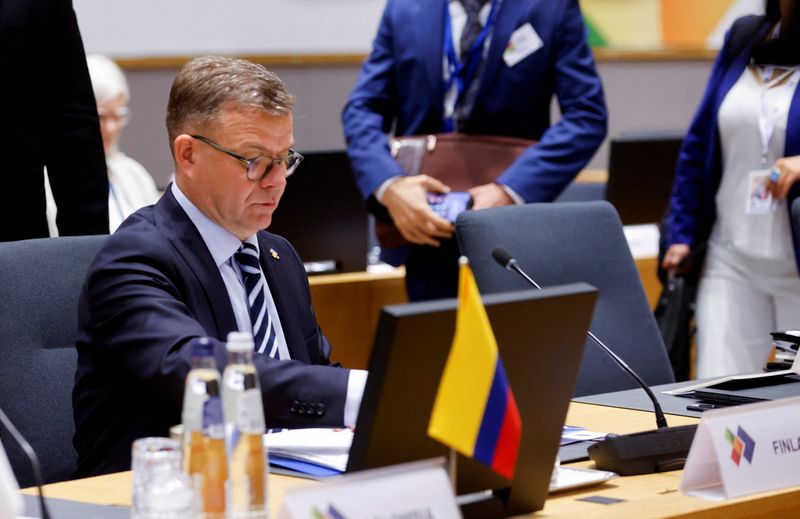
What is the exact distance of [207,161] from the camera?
7.25 feet

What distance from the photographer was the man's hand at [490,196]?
3467mm

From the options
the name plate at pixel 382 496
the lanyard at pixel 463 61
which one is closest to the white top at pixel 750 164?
the lanyard at pixel 463 61

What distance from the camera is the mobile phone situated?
344 centimetres

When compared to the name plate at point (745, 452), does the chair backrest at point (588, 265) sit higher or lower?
lower

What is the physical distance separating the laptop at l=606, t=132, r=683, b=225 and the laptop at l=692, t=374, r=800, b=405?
2.36 metres

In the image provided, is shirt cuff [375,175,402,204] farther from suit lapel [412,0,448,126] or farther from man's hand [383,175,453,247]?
suit lapel [412,0,448,126]

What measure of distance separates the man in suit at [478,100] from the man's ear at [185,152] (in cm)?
126

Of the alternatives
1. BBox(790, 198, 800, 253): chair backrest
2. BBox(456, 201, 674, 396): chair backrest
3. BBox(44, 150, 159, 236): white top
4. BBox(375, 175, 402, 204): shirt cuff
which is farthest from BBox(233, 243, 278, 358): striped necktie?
BBox(44, 150, 159, 236): white top

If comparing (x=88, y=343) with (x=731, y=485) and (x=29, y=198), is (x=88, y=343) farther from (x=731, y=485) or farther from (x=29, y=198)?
(x=731, y=485)

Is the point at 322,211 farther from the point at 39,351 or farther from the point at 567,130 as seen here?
the point at 39,351

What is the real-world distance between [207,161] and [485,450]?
38.3 inches

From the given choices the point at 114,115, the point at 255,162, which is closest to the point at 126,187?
the point at 114,115

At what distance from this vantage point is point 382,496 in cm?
135

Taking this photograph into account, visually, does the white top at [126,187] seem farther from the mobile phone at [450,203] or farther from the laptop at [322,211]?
the mobile phone at [450,203]
